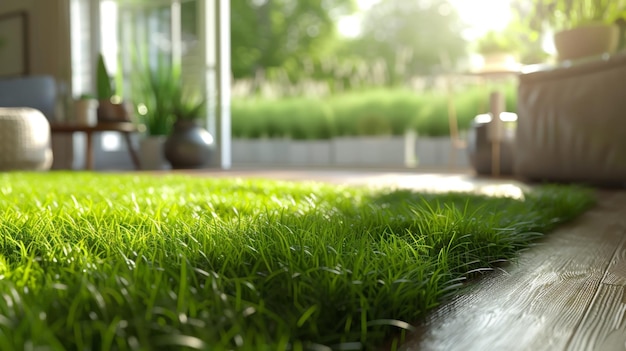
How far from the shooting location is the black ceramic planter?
13.5ft

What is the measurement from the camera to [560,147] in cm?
232

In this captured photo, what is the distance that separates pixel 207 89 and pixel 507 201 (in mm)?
3764

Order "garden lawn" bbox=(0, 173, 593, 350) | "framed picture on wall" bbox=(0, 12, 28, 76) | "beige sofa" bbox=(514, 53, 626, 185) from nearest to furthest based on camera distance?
"garden lawn" bbox=(0, 173, 593, 350) → "beige sofa" bbox=(514, 53, 626, 185) → "framed picture on wall" bbox=(0, 12, 28, 76)

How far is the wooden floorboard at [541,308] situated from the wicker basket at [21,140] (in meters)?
2.90

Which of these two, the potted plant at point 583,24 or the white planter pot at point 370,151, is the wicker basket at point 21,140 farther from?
the potted plant at point 583,24

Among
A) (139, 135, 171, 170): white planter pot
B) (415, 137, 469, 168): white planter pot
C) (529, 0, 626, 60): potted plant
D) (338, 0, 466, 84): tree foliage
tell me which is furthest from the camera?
(338, 0, 466, 84): tree foliage

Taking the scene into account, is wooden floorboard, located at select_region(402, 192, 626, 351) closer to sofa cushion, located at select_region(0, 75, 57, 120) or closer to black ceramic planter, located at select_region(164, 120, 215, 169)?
black ceramic planter, located at select_region(164, 120, 215, 169)

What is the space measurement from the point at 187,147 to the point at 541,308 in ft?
12.2

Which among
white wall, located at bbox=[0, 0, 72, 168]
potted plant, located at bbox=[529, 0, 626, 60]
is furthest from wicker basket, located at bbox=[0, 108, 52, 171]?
potted plant, located at bbox=[529, 0, 626, 60]

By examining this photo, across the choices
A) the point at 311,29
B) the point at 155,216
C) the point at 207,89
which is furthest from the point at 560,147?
the point at 311,29

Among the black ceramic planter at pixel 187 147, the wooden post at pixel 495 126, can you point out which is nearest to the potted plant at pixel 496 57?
the wooden post at pixel 495 126

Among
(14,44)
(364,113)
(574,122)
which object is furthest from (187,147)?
(574,122)

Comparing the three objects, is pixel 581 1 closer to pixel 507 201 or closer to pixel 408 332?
pixel 507 201

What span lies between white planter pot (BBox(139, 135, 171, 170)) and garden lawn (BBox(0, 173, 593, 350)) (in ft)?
11.4
